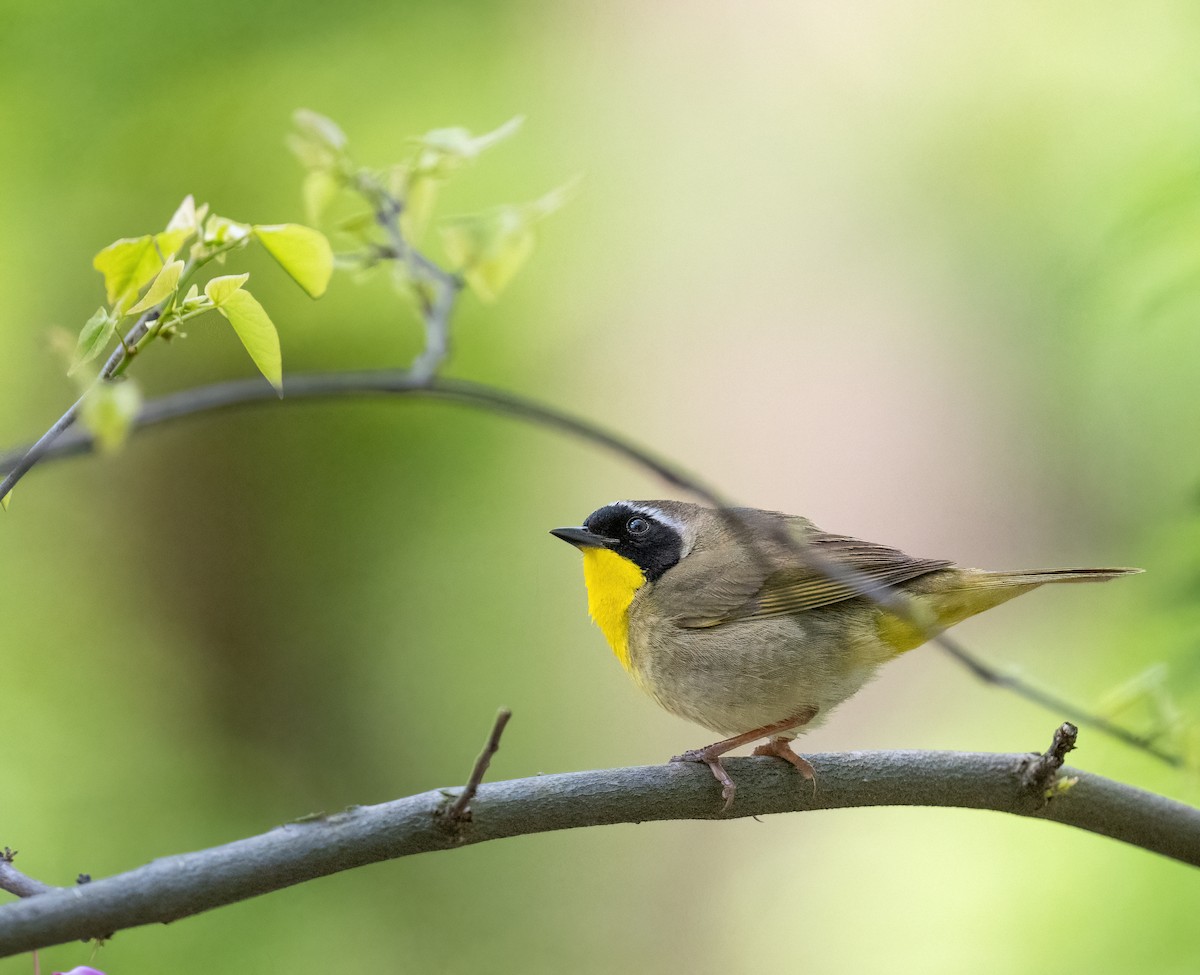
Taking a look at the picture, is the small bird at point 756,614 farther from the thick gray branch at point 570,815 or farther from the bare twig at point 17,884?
the bare twig at point 17,884

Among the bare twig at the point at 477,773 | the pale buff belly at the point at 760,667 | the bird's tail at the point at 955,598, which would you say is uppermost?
the bird's tail at the point at 955,598

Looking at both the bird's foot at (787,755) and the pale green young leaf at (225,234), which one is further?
the bird's foot at (787,755)

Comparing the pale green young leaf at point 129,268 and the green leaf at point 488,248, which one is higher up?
the green leaf at point 488,248

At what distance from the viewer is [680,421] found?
5.74 m

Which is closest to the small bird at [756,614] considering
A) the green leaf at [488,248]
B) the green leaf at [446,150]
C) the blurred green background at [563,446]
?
the green leaf at [488,248]

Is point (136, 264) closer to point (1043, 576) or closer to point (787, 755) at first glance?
point (787, 755)

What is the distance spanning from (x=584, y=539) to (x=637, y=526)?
185 millimetres

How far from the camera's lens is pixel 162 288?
3.92 feet

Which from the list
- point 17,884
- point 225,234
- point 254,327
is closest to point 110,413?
point 254,327

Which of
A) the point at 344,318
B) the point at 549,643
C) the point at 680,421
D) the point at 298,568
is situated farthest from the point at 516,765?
the point at 344,318

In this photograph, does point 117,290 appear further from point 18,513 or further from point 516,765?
point 516,765

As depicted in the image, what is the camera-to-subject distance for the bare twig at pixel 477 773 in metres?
1.18

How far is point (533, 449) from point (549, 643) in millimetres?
942

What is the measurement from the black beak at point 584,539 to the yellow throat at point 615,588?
0.03 metres
